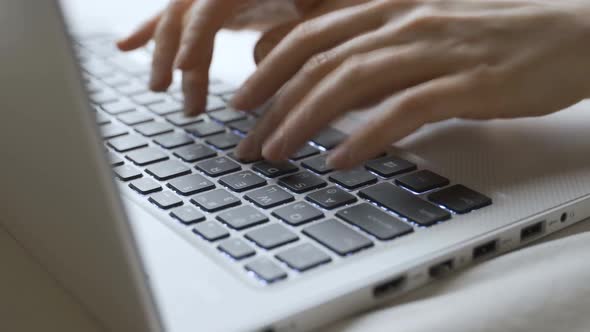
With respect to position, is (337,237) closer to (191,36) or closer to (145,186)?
(145,186)

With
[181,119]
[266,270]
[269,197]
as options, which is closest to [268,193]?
[269,197]

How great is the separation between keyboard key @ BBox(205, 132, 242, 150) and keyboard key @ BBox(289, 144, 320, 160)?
0.06 m

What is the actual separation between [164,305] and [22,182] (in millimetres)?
104

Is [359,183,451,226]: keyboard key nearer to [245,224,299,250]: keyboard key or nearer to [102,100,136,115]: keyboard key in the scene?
[245,224,299,250]: keyboard key

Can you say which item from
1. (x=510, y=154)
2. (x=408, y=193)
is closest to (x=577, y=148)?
(x=510, y=154)

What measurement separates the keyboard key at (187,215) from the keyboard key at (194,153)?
0.11m

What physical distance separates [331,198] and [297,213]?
3 centimetres

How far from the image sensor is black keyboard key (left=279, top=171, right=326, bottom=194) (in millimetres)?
498

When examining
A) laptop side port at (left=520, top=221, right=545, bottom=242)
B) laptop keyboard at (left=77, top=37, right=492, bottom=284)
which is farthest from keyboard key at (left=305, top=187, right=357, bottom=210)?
laptop side port at (left=520, top=221, right=545, bottom=242)

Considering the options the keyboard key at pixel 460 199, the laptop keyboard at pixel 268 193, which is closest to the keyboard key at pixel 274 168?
the laptop keyboard at pixel 268 193

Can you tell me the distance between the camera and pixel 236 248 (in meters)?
0.41

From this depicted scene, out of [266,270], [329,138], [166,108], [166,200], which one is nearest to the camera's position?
[266,270]

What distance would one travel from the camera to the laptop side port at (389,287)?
1.25 ft

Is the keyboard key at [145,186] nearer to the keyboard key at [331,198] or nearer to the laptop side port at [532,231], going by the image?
the keyboard key at [331,198]
